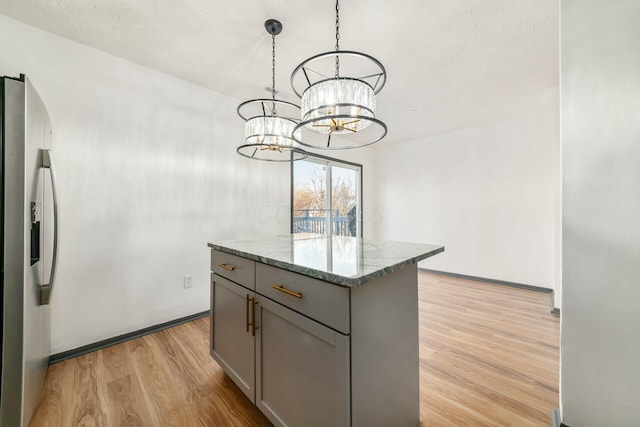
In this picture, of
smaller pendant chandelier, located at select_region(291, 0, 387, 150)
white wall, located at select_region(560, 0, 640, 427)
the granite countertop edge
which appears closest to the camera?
the granite countertop edge

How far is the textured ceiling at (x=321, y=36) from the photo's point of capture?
64.7 inches

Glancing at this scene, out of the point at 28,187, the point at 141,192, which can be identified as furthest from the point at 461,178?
the point at 28,187

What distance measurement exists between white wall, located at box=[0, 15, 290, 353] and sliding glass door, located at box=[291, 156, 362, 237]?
3.65 feet

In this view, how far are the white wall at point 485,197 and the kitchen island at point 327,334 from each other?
286 centimetres

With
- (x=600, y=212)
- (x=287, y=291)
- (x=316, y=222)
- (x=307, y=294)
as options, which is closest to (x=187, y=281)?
(x=287, y=291)

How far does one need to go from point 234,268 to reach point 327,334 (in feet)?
2.48

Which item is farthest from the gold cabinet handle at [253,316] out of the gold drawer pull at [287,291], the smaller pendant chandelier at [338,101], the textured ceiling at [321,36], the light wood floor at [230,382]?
the textured ceiling at [321,36]

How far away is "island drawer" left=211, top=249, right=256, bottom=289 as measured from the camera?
1340 mm

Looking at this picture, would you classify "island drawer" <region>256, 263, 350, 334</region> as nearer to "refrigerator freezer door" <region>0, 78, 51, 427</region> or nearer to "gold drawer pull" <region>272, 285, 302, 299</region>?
"gold drawer pull" <region>272, 285, 302, 299</region>

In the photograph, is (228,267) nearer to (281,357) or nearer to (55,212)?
(281,357)

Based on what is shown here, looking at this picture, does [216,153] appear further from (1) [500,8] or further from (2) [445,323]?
(2) [445,323]

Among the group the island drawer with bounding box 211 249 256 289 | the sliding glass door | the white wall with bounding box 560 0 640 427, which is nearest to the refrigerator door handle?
the island drawer with bounding box 211 249 256 289

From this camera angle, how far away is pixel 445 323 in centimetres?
250

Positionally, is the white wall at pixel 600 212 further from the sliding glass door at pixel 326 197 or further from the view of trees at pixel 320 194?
the view of trees at pixel 320 194
